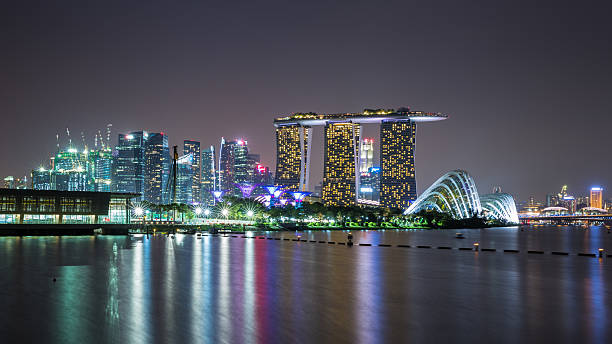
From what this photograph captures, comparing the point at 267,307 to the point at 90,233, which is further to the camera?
the point at 90,233

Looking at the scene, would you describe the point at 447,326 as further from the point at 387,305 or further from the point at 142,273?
the point at 142,273

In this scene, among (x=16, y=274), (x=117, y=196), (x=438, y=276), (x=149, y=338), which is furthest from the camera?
(x=117, y=196)

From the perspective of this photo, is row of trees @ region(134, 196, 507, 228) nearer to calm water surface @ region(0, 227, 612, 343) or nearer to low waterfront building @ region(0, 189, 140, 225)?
low waterfront building @ region(0, 189, 140, 225)

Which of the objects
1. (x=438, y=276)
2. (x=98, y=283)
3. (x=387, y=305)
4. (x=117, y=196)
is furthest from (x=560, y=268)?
(x=117, y=196)

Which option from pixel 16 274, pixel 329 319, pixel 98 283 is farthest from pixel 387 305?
pixel 16 274

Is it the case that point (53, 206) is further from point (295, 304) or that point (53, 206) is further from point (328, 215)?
point (295, 304)

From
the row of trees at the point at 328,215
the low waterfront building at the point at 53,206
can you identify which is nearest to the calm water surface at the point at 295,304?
the low waterfront building at the point at 53,206

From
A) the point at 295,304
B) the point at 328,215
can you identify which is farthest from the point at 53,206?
the point at 295,304

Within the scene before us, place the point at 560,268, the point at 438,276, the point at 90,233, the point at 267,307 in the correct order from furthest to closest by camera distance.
Result: 1. the point at 90,233
2. the point at 560,268
3. the point at 438,276
4. the point at 267,307
